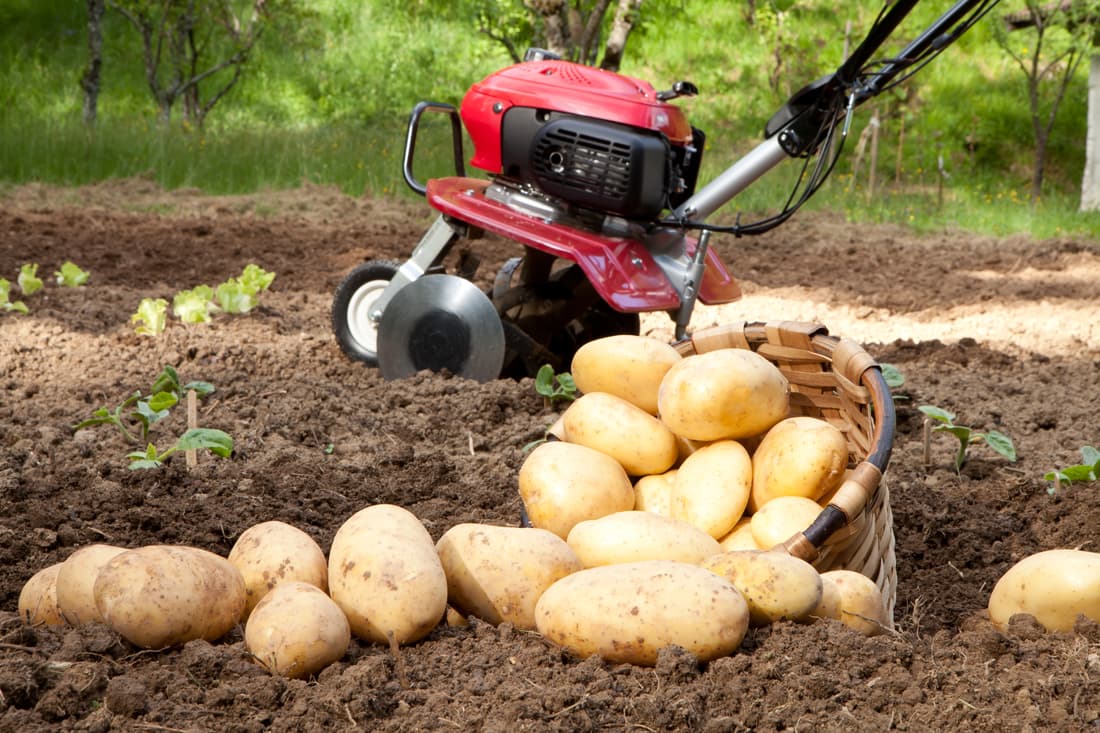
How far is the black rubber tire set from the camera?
4234 millimetres

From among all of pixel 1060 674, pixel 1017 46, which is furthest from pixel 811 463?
pixel 1017 46

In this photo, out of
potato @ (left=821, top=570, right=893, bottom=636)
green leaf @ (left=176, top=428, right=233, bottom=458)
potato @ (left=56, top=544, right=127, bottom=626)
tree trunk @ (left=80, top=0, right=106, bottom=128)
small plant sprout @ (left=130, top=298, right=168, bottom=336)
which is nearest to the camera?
potato @ (left=56, top=544, right=127, bottom=626)

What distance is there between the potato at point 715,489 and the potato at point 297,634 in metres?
0.81

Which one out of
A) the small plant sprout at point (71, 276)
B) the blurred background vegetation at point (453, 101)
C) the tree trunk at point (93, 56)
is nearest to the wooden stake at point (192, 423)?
the small plant sprout at point (71, 276)

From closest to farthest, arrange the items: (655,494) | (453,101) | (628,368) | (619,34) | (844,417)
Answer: (655,494)
(628,368)
(844,417)
(619,34)
(453,101)

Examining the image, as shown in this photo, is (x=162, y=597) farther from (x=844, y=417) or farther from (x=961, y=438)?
(x=961, y=438)

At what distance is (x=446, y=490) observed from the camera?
2857 millimetres

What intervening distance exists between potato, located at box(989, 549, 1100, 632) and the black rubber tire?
2680 mm

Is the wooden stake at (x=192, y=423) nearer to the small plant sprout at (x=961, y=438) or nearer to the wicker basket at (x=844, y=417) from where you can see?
the wicker basket at (x=844, y=417)

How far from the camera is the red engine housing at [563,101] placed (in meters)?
3.72

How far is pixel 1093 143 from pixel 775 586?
31.9 feet

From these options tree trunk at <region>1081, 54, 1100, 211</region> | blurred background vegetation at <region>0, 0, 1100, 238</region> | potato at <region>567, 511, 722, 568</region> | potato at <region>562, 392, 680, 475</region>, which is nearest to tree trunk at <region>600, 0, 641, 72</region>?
blurred background vegetation at <region>0, 0, 1100, 238</region>

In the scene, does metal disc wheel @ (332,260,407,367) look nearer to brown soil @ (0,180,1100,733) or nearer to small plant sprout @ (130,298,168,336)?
brown soil @ (0,180,1100,733)

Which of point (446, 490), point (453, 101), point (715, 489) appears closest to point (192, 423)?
point (446, 490)
